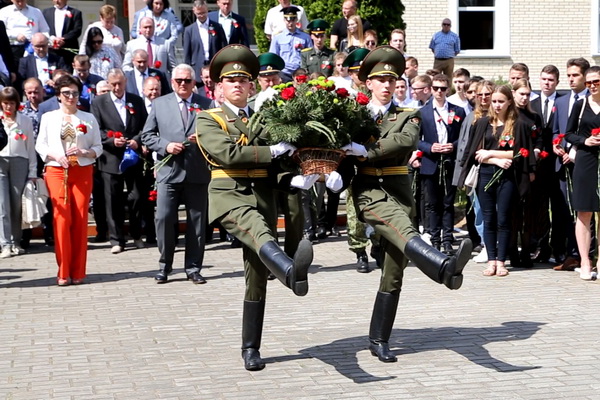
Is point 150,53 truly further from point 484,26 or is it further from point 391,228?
point 484,26

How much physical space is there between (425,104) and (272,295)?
3.90 meters

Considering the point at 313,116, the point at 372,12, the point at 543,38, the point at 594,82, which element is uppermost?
the point at 372,12

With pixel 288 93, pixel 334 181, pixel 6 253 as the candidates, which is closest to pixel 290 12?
pixel 6 253

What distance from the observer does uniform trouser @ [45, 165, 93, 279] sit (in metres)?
11.3

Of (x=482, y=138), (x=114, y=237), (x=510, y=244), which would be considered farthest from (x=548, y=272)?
(x=114, y=237)

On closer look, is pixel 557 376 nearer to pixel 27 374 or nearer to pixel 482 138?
pixel 27 374

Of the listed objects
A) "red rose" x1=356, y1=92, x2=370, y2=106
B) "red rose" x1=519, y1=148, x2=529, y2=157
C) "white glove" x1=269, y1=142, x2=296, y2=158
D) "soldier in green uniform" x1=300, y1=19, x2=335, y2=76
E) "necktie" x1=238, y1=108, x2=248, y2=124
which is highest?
"soldier in green uniform" x1=300, y1=19, x2=335, y2=76

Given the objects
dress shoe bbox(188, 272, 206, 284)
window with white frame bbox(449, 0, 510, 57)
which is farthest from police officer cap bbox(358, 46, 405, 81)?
window with white frame bbox(449, 0, 510, 57)

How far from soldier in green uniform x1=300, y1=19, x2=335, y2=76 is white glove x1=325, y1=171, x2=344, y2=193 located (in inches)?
359

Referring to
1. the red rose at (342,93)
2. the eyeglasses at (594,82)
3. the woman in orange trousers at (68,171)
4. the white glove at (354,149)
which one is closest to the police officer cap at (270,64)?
the woman in orange trousers at (68,171)

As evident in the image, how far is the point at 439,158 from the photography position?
12750 mm

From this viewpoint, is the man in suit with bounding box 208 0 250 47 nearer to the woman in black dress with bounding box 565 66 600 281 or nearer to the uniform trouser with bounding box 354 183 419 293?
the woman in black dress with bounding box 565 66 600 281

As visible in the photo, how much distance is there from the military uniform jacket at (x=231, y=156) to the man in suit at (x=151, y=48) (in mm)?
8569

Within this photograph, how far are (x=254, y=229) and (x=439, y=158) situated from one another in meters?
5.85
